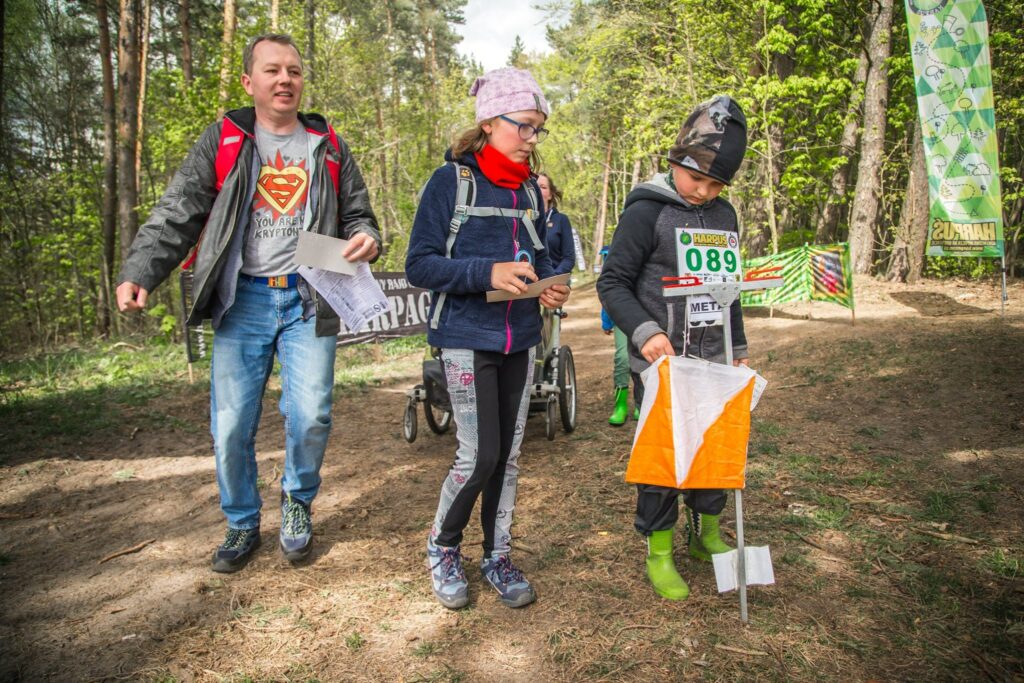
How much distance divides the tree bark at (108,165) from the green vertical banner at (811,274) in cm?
1409

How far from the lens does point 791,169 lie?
1463 centimetres

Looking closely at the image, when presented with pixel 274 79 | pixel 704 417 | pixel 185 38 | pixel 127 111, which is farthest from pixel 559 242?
pixel 185 38

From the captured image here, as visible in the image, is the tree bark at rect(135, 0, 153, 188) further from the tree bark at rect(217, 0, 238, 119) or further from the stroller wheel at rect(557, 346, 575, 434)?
the stroller wheel at rect(557, 346, 575, 434)

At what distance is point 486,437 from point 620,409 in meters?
3.32

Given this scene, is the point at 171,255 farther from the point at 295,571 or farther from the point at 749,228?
the point at 749,228

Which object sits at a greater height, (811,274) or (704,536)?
(811,274)

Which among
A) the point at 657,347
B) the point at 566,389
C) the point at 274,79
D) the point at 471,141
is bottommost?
the point at 566,389

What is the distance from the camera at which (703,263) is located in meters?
2.66

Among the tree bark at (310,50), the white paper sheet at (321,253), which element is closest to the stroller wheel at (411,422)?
the white paper sheet at (321,253)

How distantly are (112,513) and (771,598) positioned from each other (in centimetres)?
377

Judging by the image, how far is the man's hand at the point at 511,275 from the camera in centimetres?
230

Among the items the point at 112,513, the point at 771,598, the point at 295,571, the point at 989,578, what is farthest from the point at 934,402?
the point at 112,513

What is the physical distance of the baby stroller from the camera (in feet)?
16.2

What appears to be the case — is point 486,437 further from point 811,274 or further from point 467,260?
point 811,274
